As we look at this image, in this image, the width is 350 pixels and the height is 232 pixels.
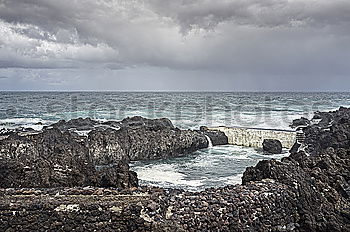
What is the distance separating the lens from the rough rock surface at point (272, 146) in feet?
94.4

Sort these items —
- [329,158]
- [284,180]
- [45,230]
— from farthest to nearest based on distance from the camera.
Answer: [329,158], [284,180], [45,230]

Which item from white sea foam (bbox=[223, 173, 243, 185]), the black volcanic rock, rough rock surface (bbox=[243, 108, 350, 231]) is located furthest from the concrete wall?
rough rock surface (bbox=[243, 108, 350, 231])

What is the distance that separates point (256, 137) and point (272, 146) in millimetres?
3448

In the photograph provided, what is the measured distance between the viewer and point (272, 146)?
1142 inches

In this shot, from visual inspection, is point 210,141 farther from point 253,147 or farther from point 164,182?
point 164,182

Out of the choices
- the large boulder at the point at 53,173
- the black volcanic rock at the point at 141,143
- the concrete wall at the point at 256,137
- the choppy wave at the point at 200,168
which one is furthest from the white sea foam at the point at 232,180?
the concrete wall at the point at 256,137

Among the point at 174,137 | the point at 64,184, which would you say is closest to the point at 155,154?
the point at 174,137

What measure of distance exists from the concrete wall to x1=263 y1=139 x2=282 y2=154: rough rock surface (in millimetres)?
2251

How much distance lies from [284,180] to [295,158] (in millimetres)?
2904

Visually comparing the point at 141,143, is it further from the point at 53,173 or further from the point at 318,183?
the point at 318,183

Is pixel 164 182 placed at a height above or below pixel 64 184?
below

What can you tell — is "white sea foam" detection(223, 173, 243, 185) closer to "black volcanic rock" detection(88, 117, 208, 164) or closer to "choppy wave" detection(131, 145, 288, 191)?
"choppy wave" detection(131, 145, 288, 191)

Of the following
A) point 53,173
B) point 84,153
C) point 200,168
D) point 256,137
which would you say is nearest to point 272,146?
point 256,137

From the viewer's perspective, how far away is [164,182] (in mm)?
19266
